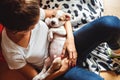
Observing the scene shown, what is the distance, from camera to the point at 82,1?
5.50ft

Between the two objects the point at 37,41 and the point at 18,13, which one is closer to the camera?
the point at 18,13

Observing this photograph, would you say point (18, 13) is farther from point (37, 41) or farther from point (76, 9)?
point (76, 9)

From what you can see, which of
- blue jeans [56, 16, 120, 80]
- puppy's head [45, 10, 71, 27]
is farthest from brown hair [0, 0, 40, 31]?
blue jeans [56, 16, 120, 80]

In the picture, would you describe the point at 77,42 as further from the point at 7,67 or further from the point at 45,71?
the point at 7,67

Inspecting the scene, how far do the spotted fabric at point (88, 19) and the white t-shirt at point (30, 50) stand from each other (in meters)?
0.32

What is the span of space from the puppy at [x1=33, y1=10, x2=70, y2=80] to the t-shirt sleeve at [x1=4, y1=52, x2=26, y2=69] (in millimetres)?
122

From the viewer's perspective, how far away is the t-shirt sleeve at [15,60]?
119 cm

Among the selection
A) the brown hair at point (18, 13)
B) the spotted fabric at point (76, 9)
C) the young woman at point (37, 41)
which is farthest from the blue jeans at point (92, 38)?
the brown hair at point (18, 13)

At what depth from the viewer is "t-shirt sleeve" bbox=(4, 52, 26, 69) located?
1190 millimetres

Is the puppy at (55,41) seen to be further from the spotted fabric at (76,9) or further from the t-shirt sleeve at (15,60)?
the spotted fabric at (76,9)

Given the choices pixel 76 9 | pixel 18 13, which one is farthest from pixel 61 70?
pixel 76 9

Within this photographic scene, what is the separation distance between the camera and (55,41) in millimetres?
1330

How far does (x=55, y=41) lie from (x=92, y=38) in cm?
21

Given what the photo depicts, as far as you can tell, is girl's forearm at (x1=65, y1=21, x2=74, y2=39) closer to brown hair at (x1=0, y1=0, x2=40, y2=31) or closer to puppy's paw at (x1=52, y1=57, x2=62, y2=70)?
puppy's paw at (x1=52, y1=57, x2=62, y2=70)
